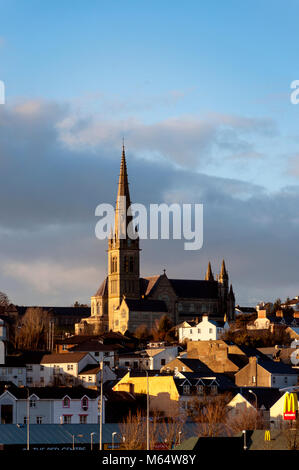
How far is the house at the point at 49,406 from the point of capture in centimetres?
10231

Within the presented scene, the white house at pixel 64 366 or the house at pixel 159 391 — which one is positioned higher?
the white house at pixel 64 366

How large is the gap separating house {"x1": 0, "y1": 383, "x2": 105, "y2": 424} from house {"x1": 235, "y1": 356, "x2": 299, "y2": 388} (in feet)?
59.8

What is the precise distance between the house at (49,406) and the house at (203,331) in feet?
210

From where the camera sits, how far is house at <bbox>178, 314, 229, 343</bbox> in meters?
169

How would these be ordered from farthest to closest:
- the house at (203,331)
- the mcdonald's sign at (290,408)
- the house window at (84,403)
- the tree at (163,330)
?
the tree at (163,330) → the house at (203,331) → the house window at (84,403) → the mcdonald's sign at (290,408)

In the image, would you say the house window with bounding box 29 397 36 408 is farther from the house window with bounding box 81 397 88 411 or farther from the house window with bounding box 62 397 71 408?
the house window with bounding box 81 397 88 411

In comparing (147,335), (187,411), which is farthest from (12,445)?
(147,335)

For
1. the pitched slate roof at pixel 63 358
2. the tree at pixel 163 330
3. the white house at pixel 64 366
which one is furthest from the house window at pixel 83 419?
the tree at pixel 163 330

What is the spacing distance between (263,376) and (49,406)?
78.3 ft

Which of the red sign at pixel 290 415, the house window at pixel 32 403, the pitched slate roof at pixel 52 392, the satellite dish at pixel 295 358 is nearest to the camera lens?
the red sign at pixel 290 415

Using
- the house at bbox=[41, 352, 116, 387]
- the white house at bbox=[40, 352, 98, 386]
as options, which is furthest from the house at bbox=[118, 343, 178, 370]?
the white house at bbox=[40, 352, 98, 386]

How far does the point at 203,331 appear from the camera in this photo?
171125 mm

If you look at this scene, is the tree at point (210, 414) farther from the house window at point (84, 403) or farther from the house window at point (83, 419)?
the house window at point (84, 403)

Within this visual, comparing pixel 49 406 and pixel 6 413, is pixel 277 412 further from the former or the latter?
pixel 6 413
